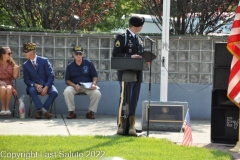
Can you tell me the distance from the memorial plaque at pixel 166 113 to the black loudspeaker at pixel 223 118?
105 cm

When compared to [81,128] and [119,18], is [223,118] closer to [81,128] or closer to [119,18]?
[81,128]

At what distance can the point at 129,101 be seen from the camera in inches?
425

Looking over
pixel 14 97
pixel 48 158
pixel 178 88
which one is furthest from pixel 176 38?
pixel 48 158

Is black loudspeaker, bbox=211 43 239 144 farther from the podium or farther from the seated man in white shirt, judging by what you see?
the seated man in white shirt

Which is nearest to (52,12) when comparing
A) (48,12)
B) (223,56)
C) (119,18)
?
(48,12)

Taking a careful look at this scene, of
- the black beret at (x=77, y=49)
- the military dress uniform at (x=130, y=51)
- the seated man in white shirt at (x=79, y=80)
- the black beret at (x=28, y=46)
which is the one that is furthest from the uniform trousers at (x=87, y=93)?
the military dress uniform at (x=130, y=51)

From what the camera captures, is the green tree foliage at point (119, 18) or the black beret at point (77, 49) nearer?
the black beret at point (77, 49)

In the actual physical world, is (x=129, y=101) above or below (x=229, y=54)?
below

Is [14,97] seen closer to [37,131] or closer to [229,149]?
[37,131]

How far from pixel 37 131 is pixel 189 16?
5.30 meters

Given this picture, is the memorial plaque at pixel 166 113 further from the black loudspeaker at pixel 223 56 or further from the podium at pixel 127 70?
the black loudspeaker at pixel 223 56

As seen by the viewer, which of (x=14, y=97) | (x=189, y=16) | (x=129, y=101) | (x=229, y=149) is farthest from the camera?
(x=189, y=16)

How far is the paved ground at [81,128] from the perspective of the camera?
10750 millimetres

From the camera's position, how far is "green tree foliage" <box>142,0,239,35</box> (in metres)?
14.6
